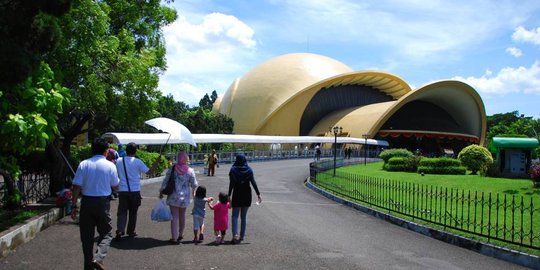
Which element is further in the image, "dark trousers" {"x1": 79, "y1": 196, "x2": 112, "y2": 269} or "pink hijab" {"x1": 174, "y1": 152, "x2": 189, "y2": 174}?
"pink hijab" {"x1": 174, "y1": 152, "x2": 189, "y2": 174}

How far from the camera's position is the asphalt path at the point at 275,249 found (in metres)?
6.71

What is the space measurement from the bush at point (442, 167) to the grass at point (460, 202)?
2.45 m

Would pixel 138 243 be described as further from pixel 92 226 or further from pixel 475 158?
pixel 475 158

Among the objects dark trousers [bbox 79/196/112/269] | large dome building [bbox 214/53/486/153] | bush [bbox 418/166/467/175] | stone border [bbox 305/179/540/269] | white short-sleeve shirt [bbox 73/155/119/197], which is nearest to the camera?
dark trousers [bbox 79/196/112/269]

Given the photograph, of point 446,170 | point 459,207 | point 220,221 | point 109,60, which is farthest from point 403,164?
point 220,221

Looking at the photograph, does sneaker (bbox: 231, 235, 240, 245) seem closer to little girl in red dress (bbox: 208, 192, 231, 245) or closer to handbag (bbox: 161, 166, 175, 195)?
little girl in red dress (bbox: 208, 192, 231, 245)

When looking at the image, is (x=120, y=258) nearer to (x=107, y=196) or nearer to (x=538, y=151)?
(x=107, y=196)

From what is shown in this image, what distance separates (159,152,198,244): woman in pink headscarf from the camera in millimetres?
7996

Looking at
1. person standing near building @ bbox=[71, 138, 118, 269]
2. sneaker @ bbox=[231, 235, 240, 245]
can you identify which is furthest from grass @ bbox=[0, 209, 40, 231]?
sneaker @ bbox=[231, 235, 240, 245]

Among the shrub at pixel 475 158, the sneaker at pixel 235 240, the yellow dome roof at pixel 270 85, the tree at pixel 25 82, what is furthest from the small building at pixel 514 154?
the yellow dome roof at pixel 270 85

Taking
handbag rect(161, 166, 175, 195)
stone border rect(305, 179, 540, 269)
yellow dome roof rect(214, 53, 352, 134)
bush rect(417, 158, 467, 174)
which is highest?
yellow dome roof rect(214, 53, 352, 134)

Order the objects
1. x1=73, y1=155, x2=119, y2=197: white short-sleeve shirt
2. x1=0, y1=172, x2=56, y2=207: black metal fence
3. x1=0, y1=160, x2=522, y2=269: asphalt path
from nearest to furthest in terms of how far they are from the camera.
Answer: x1=73, y1=155, x2=119, y2=197: white short-sleeve shirt → x1=0, y1=160, x2=522, y2=269: asphalt path → x1=0, y1=172, x2=56, y2=207: black metal fence

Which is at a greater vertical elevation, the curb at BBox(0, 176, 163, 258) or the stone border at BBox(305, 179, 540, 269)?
the curb at BBox(0, 176, 163, 258)

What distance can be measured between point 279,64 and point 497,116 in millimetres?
55603
